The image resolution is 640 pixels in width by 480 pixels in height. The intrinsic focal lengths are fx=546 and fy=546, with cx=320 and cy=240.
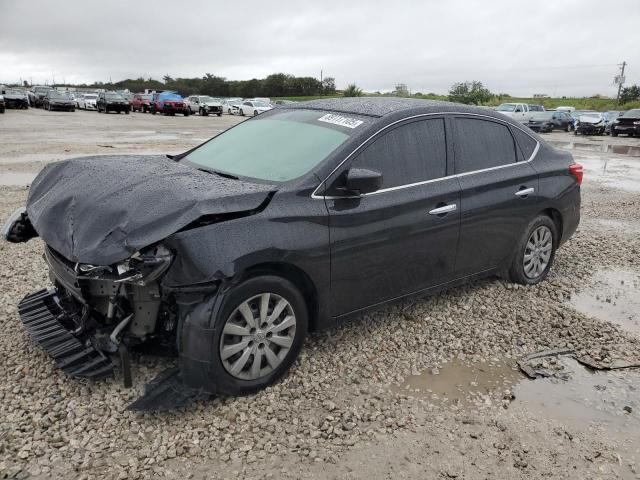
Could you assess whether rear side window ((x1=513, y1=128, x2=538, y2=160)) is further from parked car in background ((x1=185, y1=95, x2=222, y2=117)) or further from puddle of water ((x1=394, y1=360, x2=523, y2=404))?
parked car in background ((x1=185, y1=95, x2=222, y2=117))

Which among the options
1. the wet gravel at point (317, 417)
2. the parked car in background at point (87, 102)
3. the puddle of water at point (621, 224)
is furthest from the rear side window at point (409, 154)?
the parked car in background at point (87, 102)

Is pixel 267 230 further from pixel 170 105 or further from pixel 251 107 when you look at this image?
pixel 251 107

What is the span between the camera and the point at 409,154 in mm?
4070

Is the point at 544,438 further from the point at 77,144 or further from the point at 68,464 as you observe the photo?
the point at 77,144

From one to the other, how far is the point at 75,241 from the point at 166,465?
1.33 metres

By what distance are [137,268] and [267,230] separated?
76cm

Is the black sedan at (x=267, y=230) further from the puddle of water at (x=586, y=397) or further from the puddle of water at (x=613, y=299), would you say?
the puddle of water at (x=586, y=397)

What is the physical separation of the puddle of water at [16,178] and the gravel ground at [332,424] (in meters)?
6.70

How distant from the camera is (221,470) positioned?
2748 mm

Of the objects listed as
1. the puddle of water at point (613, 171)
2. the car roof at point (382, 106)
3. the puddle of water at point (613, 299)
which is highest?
the car roof at point (382, 106)

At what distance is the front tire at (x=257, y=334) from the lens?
3137 mm

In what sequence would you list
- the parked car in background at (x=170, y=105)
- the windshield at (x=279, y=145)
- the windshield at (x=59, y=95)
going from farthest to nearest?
the parked car in background at (x=170, y=105)
the windshield at (x=59, y=95)
the windshield at (x=279, y=145)

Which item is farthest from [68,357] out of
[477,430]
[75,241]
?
[477,430]

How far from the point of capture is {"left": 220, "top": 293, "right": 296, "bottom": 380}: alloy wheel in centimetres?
318
